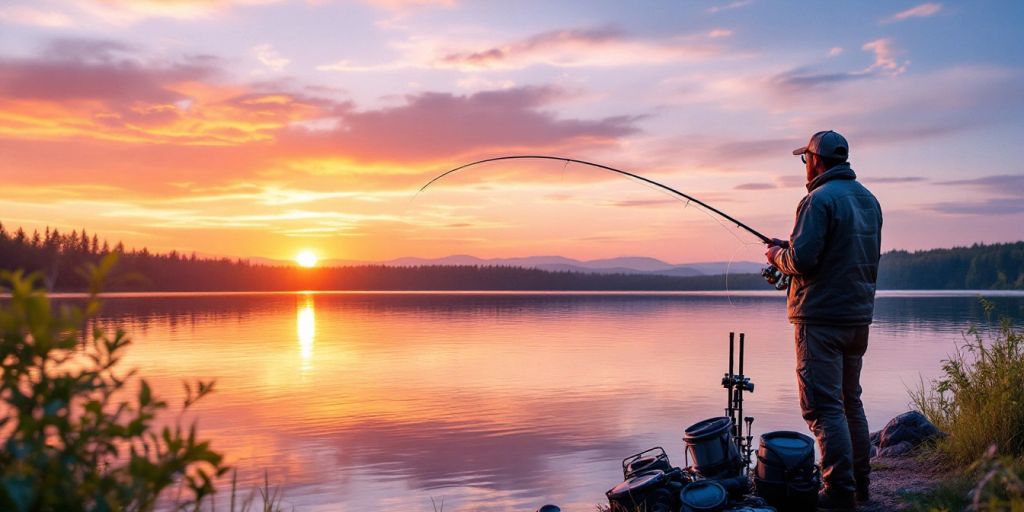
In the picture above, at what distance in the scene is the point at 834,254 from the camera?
6.29m

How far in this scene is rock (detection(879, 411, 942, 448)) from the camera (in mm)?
9312

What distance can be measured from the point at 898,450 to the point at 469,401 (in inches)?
374

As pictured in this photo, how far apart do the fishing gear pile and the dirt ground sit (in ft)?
1.83

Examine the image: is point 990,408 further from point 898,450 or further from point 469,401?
point 469,401

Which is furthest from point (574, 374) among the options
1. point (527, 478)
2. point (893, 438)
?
point (893, 438)

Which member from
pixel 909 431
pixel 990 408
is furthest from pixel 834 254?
pixel 909 431

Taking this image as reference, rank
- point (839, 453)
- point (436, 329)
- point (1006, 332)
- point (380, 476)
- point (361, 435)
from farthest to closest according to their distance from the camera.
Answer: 1. point (436, 329)
2. point (361, 435)
3. point (380, 476)
4. point (1006, 332)
5. point (839, 453)

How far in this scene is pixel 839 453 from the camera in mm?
6254

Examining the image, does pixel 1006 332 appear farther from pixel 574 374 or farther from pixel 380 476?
pixel 574 374

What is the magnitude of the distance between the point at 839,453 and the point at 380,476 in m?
6.59

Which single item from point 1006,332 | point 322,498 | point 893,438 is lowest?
point 322,498

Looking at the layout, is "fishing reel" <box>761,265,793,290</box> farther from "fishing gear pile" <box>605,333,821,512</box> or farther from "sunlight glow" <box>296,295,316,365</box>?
"sunlight glow" <box>296,295,316,365</box>

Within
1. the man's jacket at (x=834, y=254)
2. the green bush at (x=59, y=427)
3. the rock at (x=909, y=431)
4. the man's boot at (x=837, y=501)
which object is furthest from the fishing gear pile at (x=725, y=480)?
the green bush at (x=59, y=427)

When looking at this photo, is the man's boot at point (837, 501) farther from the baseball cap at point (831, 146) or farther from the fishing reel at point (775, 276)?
the baseball cap at point (831, 146)
